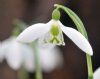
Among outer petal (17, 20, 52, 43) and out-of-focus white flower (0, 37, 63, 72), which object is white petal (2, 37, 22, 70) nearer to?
out-of-focus white flower (0, 37, 63, 72)

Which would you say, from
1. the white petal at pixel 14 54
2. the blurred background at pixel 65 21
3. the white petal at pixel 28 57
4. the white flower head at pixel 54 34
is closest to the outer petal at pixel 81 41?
the white flower head at pixel 54 34

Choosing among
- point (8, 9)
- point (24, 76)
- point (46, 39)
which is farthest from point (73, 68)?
point (46, 39)

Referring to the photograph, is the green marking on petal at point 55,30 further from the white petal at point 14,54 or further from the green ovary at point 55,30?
the white petal at point 14,54

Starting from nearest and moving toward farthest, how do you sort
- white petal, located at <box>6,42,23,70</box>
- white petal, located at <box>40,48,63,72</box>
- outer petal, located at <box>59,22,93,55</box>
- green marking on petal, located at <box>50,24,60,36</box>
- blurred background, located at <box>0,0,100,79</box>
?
outer petal, located at <box>59,22,93,55</box> < green marking on petal, located at <box>50,24,60,36</box> < white petal, located at <box>6,42,23,70</box> < white petal, located at <box>40,48,63,72</box> < blurred background, located at <box>0,0,100,79</box>

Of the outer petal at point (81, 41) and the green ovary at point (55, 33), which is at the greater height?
the green ovary at point (55, 33)

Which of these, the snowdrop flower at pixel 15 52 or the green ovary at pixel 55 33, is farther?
the snowdrop flower at pixel 15 52

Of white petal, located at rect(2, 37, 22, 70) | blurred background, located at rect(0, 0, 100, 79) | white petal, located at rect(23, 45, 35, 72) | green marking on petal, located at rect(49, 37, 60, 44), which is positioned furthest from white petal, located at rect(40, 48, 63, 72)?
green marking on petal, located at rect(49, 37, 60, 44)

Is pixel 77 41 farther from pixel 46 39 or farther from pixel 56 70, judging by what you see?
pixel 56 70

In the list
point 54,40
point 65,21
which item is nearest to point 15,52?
point 54,40
